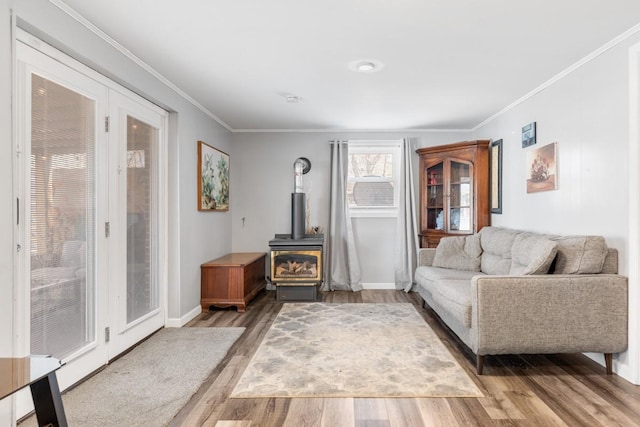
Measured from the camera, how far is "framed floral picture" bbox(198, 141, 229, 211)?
161 inches

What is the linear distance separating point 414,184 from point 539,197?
198 centimetres

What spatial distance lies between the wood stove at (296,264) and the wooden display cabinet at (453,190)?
1617 mm

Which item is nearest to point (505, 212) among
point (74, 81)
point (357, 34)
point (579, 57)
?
point (579, 57)

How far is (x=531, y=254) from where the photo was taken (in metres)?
2.80

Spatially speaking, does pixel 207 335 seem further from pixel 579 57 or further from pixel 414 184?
pixel 579 57

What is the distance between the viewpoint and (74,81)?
2.31 meters

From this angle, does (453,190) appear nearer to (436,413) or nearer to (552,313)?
(552,313)

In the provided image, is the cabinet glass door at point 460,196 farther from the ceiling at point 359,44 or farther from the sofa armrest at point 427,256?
the ceiling at point 359,44

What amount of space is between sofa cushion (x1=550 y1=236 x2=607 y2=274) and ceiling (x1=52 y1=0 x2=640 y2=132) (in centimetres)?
142

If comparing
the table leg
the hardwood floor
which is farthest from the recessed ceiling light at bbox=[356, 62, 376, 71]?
the table leg

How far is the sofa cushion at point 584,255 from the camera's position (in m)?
2.48

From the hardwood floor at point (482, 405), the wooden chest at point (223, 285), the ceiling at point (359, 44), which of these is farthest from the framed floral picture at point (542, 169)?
the wooden chest at point (223, 285)

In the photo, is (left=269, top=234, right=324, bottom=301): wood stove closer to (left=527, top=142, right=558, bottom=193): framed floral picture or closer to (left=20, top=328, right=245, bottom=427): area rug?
(left=20, top=328, right=245, bottom=427): area rug

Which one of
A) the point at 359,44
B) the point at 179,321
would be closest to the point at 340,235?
the point at 179,321
